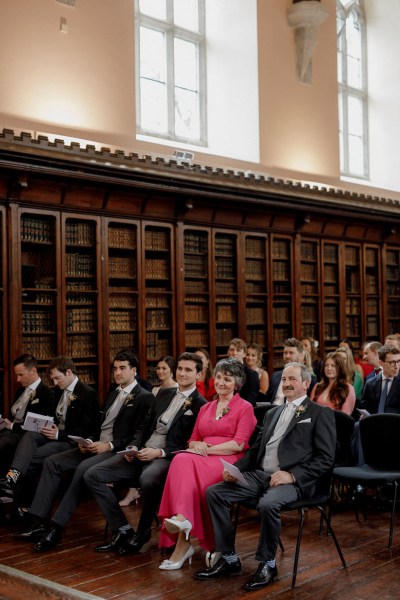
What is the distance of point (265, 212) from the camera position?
9.59m

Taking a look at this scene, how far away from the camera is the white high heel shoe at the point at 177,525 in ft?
14.2

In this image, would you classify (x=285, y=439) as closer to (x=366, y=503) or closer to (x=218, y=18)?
(x=366, y=503)

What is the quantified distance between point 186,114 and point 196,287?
329cm

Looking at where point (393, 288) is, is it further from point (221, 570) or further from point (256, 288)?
point (221, 570)

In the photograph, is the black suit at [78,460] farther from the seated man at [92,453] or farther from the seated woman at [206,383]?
the seated woman at [206,383]

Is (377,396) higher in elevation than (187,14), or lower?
lower

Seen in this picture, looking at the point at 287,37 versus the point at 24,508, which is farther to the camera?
the point at 287,37

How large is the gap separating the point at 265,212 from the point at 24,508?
5269 millimetres

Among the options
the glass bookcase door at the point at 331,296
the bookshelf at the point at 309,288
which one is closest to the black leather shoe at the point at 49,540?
the bookshelf at the point at 309,288

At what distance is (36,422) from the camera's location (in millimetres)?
5551

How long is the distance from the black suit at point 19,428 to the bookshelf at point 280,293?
14.2 ft

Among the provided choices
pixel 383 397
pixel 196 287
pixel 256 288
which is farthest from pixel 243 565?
pixel 256 288

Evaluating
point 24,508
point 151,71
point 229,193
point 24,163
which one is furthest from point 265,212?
point 24,508

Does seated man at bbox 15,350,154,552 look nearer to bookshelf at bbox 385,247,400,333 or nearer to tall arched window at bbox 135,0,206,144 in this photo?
tall arched window at bbox 135,0,206,144
